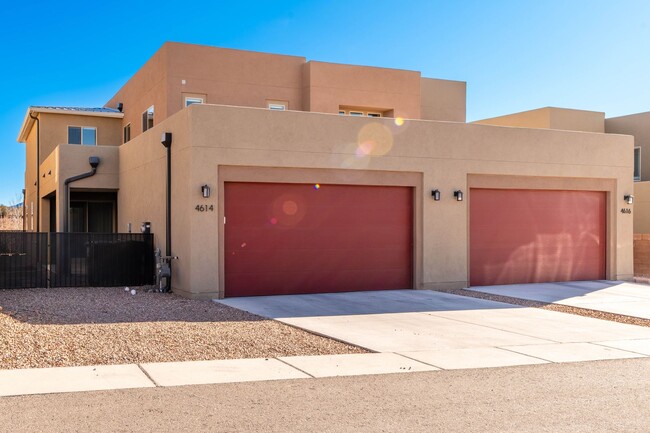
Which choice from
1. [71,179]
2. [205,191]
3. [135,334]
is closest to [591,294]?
[205,191]

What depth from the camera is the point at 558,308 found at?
48.9 ft

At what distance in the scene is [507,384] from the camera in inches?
310

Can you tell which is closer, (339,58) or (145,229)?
(145,229)

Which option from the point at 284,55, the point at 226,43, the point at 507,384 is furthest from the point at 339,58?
the point at 507,384

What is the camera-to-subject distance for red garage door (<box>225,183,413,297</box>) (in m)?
16.1

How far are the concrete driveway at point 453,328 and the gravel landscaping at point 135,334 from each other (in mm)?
748

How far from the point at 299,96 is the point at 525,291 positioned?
10766 mm

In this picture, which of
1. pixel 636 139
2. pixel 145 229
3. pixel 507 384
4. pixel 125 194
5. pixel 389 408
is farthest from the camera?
pixel 636 139

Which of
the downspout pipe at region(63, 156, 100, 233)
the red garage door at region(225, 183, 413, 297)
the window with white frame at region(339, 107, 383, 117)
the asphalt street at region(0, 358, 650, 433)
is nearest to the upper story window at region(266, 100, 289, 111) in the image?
the window with white frame at region(339, 107, 383, 117)

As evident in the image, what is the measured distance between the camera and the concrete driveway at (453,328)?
9781 mm

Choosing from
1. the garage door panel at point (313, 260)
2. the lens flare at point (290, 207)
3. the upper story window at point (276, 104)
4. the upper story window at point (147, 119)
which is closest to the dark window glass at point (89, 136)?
the upper story window at point (147, 119)

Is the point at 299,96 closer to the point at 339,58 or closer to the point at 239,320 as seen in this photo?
the point at 339,58

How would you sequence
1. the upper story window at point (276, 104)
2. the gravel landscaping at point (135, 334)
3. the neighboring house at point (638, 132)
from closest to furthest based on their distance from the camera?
the gravel landscaping at point (135, 334) → the upper story window at point (276, 104) → the neighboring house at point (638, 132)

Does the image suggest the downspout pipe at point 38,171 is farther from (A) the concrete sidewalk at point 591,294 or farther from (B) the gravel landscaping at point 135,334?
(A) the concrete sidewalk at point 591,294
